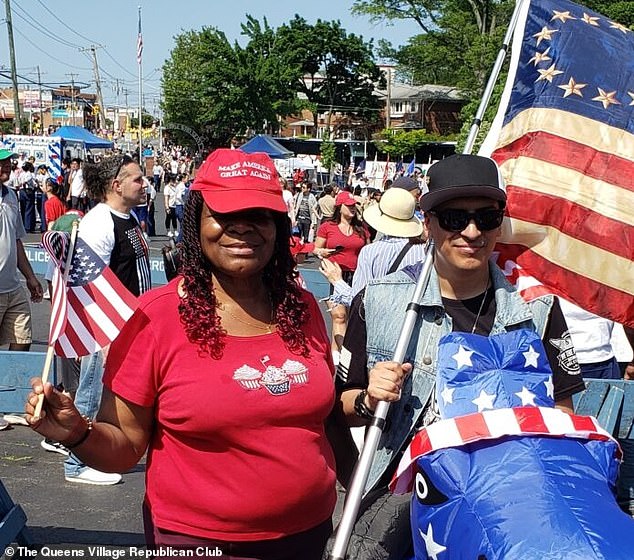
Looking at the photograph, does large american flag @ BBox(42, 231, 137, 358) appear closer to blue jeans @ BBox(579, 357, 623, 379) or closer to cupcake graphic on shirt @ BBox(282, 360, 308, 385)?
cupcake graphic on shirt @ BBox(282, 360, 308, 385)

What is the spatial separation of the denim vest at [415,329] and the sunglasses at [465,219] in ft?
0.68

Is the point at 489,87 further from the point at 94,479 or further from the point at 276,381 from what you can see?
the point at 94,479

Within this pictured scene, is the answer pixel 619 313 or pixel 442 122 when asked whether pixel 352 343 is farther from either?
pixel 442 122

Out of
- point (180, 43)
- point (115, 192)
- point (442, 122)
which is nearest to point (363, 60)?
point (442, 122)

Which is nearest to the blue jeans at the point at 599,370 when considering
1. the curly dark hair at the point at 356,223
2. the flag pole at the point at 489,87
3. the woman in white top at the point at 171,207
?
the flag pole at the point at 489,87

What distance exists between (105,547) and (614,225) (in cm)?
322

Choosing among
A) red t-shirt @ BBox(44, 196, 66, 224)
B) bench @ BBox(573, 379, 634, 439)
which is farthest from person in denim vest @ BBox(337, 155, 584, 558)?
red t-shirt @ BBox(44, 196, 66, 224)

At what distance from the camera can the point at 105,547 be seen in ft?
15.2

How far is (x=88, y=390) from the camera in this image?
5641mm

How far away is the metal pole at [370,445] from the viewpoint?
2314 millimetres

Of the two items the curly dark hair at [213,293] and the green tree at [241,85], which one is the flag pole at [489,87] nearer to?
the curly dark hair at [213,293]

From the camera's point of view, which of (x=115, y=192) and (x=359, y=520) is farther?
(x=115, y=192)

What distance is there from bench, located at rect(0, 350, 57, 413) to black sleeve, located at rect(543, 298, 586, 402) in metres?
3.47

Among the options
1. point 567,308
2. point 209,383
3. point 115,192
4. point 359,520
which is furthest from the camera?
point 115,192
